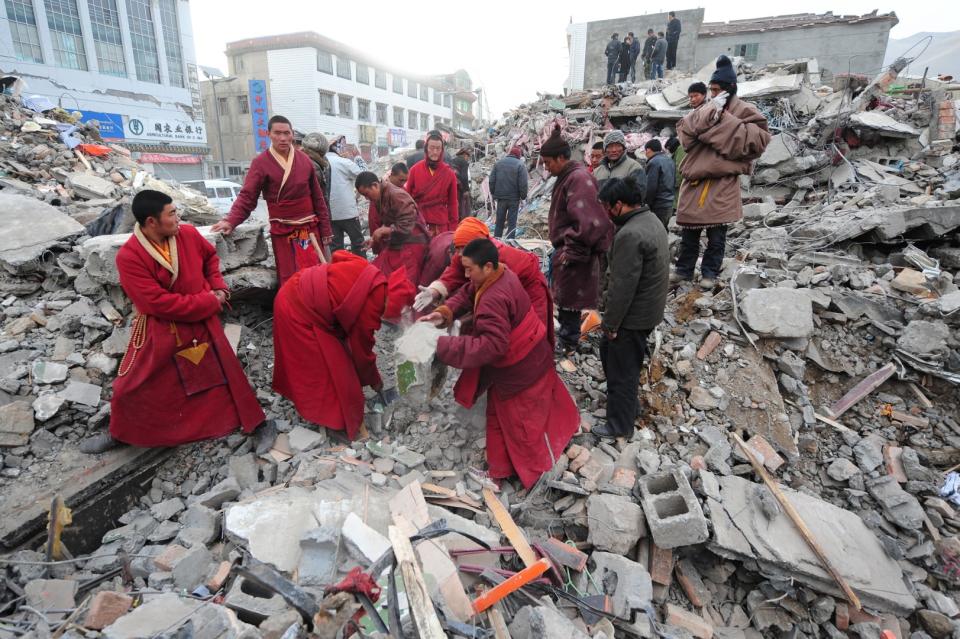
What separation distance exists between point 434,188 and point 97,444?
376 centimetres

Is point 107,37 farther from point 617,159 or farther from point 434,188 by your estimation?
point 617,159

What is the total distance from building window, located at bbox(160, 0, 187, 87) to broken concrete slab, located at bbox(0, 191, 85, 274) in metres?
17.9

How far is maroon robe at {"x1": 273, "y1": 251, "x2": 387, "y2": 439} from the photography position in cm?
303

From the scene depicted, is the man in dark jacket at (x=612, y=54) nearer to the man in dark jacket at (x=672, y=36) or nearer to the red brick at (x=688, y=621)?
the man in dark jacket at (x=672, y=36)

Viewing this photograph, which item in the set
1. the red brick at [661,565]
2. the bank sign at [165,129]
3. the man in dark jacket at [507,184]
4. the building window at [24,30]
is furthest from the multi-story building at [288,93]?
the red brick at [661,565]

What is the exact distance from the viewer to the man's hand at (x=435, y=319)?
3.03 meters

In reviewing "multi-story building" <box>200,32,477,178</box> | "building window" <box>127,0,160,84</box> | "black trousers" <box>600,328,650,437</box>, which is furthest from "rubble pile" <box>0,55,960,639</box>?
"multi-story building" <box>200,32,477,178</box>

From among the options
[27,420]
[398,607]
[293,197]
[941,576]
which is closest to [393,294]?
[293,197]

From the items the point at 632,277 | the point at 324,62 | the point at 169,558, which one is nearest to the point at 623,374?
the point at 632,277

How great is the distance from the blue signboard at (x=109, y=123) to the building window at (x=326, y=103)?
12.9 metres

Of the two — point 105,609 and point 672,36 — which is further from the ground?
point 672,36

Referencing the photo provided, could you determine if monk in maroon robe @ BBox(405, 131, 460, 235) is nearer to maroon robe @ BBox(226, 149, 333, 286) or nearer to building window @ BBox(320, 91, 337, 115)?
maroon robe @ BBox(226, 149, 333, 286)

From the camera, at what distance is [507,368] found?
9.71ft

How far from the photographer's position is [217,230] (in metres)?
3.67
